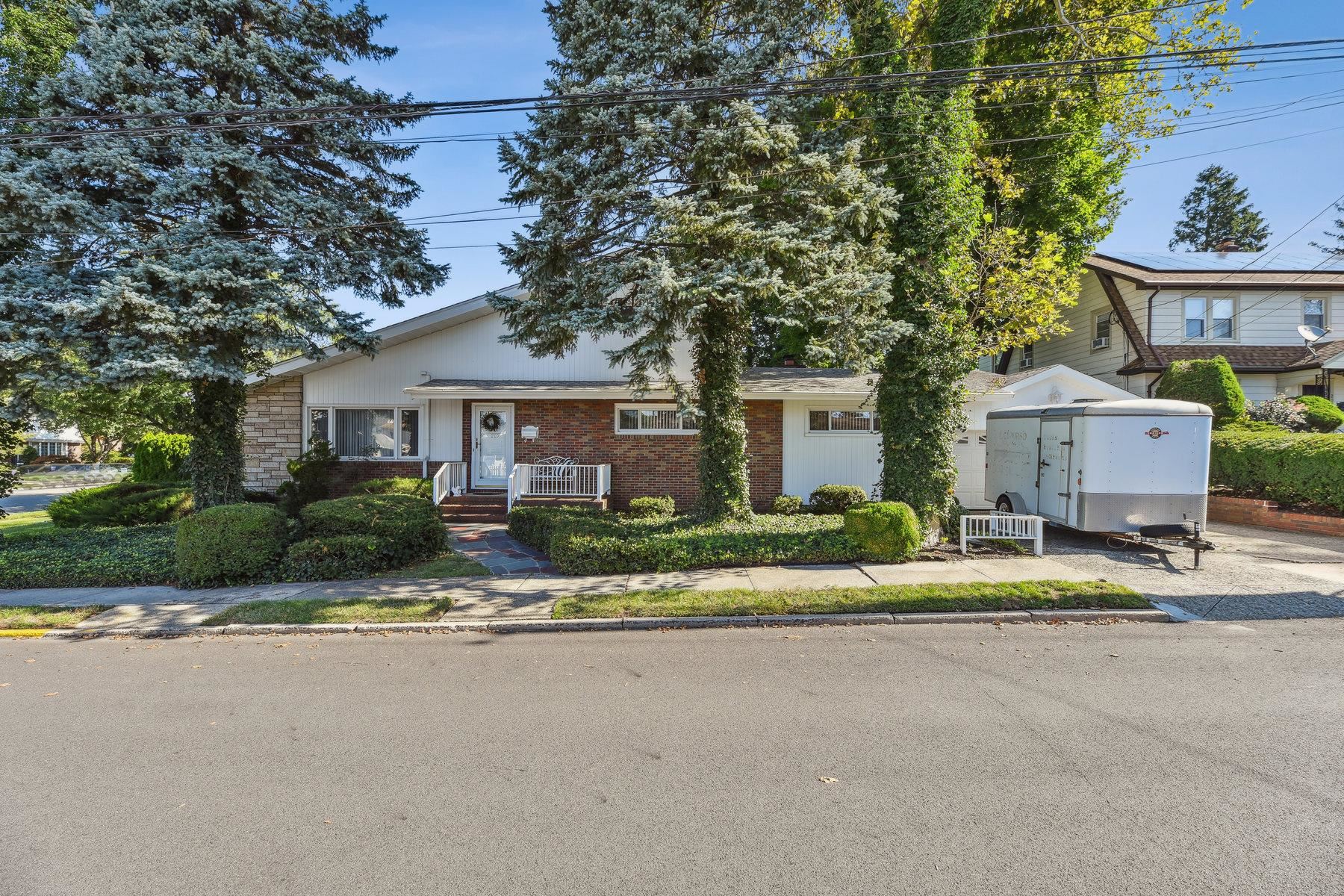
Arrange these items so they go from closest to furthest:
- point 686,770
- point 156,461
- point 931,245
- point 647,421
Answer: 1. point 686,770
2. point 931,245
3. point 647,421
4. point 156,461

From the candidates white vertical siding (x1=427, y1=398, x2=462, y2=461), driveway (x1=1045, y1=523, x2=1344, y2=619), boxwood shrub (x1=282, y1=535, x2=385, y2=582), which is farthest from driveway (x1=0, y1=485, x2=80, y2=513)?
driveway (x1=1045, y1=523, x2=1344, y2=619)

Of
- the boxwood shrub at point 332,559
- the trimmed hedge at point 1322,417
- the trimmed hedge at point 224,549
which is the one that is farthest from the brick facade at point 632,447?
the trimmed hedge at point 1322,417

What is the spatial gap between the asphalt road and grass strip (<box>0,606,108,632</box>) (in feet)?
3.59

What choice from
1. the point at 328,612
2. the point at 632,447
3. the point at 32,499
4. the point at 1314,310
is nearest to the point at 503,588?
the point at 328,612

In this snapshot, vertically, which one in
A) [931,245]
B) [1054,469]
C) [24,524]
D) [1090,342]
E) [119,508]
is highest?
[1090,342]

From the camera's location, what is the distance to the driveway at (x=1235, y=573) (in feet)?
25.2

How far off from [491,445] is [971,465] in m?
12.7

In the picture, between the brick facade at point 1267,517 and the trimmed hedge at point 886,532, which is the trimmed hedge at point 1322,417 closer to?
the brick facade at point 1267,517

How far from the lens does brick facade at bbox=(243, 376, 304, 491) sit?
659 inches

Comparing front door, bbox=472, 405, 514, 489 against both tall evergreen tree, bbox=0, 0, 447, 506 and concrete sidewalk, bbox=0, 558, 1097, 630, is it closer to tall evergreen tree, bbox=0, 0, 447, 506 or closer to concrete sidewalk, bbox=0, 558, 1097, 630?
tall evergreen tree, bbox=0, 0, 447, 506

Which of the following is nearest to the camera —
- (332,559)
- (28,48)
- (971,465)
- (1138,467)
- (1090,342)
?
(332,559)

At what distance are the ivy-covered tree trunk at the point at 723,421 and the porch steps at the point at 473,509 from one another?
20.2 feet

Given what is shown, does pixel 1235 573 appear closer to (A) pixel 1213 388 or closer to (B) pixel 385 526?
(A) pixel 1213 388

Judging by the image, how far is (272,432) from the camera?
55.1 ft
